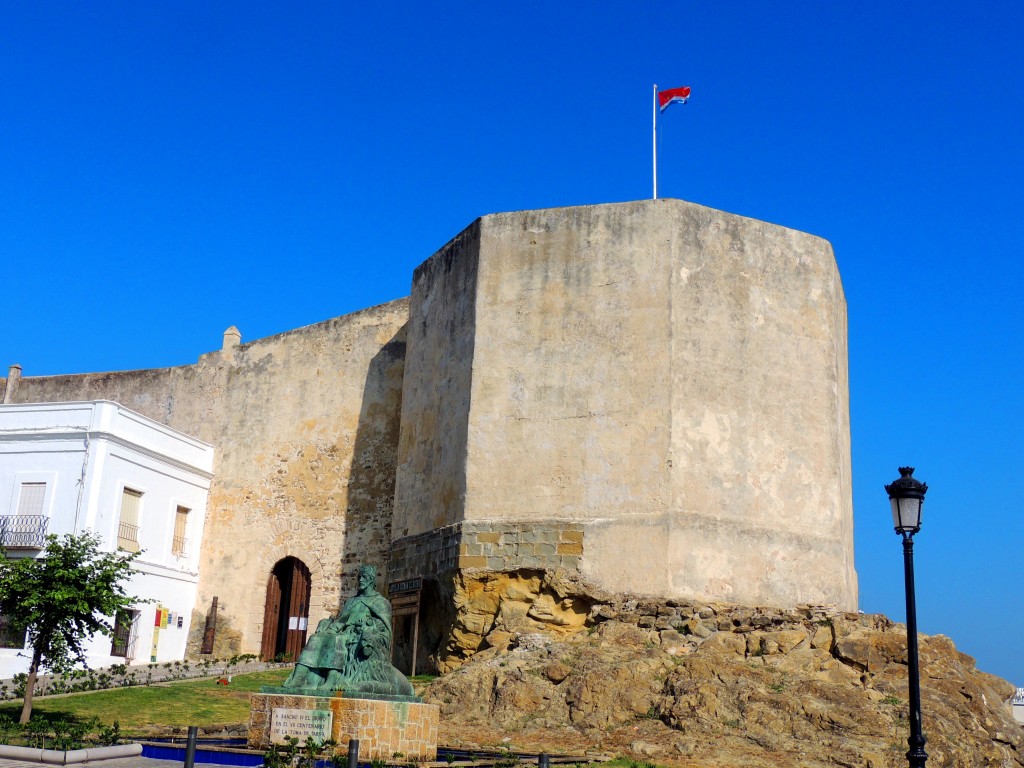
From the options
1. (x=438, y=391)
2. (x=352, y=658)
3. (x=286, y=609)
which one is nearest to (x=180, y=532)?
(x=286, y=609)

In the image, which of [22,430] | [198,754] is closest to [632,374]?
[198,754]

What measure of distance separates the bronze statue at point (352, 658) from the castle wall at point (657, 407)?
5885 millimetres

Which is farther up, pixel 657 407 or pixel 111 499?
pixel 657 407

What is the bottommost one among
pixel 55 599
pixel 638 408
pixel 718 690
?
pixel 718 690

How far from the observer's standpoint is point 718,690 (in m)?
13.0

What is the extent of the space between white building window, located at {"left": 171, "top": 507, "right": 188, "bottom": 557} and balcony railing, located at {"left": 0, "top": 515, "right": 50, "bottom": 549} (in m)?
2.97

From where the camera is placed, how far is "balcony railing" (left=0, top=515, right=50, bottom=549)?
66.4 ft

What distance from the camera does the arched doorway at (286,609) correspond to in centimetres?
2270

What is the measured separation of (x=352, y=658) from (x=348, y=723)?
2.56 feet

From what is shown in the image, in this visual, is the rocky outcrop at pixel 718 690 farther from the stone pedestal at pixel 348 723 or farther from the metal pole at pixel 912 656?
the metal pole at pixel 912 656

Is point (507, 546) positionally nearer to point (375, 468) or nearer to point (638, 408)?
point (638, 408)

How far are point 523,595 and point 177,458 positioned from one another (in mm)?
9444

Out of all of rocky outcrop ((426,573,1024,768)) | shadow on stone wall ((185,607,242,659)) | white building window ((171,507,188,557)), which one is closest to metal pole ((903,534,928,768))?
rocky outcrop ((426,573,1024,768))

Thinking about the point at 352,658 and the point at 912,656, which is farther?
the point at 352,658
